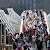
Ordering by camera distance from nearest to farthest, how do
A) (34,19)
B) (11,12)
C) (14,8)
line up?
1. (34,19)
2. (11,12)
3. (14,8)

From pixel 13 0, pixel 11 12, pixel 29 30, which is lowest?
pixel 29 30

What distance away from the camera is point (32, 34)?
4980mm

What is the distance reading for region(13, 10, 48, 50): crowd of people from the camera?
4918mm

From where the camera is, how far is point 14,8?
5.98 metres

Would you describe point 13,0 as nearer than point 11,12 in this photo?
No

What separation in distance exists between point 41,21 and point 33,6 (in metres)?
0.80

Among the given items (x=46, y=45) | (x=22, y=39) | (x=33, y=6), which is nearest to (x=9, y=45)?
(x=22, y=39)

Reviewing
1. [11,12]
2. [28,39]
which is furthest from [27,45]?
[11,12]

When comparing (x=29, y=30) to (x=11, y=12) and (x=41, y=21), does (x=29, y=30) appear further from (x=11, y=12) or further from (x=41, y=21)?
(x=11, y=12)

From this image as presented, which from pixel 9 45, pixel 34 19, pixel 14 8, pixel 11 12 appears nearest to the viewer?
pixel 9 45

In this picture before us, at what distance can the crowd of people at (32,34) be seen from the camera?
492cm

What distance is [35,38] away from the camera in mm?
4926

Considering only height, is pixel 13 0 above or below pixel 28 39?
above

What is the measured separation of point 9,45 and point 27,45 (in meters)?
0.41
